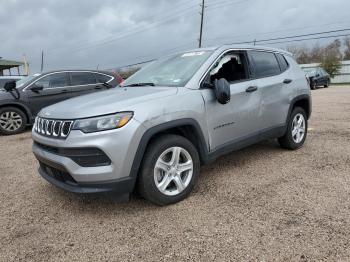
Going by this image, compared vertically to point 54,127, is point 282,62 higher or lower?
higher

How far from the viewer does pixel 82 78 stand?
961 centimetres

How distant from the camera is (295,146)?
18.4 ft

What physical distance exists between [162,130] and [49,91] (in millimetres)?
6499

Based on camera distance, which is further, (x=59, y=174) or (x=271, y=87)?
(x=271, y=87)

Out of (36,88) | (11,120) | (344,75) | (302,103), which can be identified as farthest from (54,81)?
(344,75)

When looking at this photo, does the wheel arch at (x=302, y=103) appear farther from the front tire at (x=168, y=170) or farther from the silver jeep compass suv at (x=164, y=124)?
the front tire at (x=168, y=170)

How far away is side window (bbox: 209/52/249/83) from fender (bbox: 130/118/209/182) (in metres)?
0.76

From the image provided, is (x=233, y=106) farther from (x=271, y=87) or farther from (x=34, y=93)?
(x=34, y=93)

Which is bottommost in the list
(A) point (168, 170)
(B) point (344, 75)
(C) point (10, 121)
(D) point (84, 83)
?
→ (B) point (344, 75)

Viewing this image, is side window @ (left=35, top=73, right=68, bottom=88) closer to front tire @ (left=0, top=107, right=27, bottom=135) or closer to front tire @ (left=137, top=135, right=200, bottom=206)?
front tire @ (left=0, top=107, right=27, bottom=135)

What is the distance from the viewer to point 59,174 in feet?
11.5

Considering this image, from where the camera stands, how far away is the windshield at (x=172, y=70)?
13.4 feet

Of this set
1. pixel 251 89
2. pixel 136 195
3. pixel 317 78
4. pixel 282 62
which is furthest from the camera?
pixel 317 78

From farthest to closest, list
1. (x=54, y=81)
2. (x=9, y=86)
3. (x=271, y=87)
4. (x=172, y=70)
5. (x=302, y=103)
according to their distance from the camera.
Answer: (x=54, y=81) → (x=9, y=86) → (x=302, y=103) → (x=271, y=87) → (x=172, y=70)
